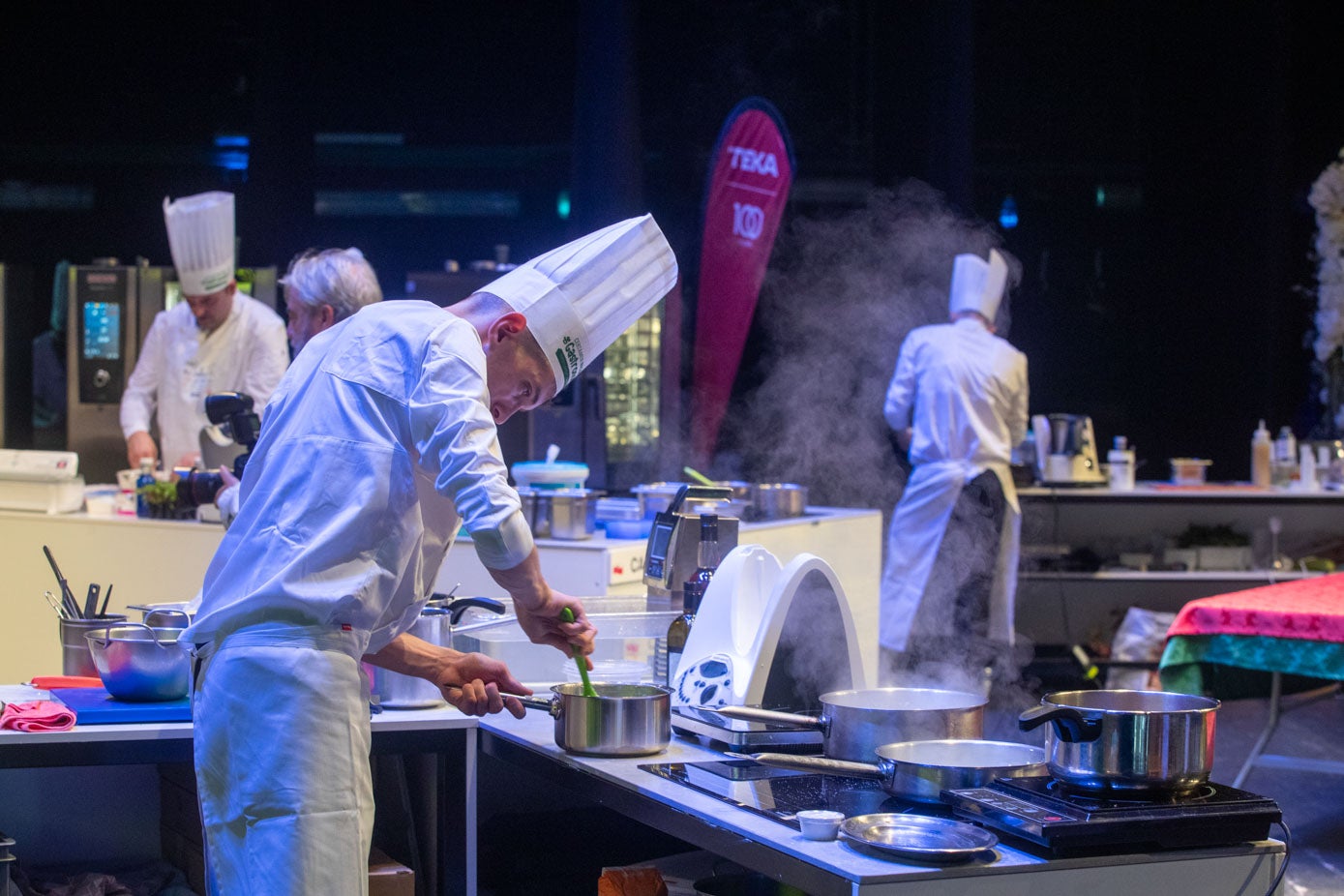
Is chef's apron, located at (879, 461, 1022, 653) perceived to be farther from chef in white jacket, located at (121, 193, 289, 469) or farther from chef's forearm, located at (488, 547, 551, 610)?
chef's forearm, located at (488, 547, 551, 610)

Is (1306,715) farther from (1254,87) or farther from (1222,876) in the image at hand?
(1222,876)

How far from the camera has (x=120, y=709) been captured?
2117mm

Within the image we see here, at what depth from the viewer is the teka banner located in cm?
668

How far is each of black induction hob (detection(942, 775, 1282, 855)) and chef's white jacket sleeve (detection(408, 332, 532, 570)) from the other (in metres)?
0.62

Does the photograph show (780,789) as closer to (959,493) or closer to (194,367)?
(959,493)

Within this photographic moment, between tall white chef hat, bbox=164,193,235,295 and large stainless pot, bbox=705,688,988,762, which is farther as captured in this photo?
tall white chef hat, bbox=164,193,235,295

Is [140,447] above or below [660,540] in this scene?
above

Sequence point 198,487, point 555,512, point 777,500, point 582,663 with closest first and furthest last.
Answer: point 582,663 < point 555,512 < point 198,487 < point 777,500

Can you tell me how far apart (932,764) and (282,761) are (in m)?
0.80

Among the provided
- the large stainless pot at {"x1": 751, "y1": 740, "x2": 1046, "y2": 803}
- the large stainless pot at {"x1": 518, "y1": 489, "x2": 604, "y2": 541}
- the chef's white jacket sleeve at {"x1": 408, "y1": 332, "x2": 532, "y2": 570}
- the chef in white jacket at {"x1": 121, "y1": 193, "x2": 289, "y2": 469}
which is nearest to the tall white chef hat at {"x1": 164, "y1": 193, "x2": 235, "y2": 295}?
the chef in white jacket at {"x1": 121, "y1": 193, "x2": 289, "y2": 469}

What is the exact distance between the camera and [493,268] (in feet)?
22.2

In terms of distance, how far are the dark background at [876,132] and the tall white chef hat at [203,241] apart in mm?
2981

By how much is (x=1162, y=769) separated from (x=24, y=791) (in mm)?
1931

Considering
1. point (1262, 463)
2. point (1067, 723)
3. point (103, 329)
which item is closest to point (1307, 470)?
point (1262, 463)
